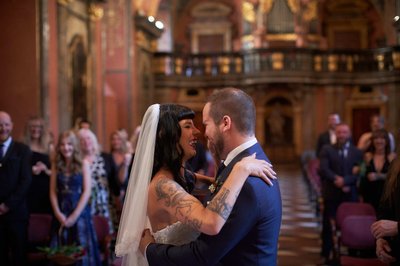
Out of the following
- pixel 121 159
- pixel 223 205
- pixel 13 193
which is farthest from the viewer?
pixel 121 159

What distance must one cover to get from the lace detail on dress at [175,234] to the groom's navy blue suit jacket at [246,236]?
18 cm

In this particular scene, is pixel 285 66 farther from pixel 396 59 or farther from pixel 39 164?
pixel 39 164

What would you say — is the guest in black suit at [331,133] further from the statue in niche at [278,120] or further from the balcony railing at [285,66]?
the statue in niche at [278,120]

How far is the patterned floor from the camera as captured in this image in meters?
8.16

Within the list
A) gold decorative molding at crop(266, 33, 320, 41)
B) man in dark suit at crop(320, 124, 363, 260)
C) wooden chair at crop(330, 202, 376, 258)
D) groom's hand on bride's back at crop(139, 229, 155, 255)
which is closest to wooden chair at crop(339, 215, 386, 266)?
wooden chair at crop(330, 202, 376, 258)

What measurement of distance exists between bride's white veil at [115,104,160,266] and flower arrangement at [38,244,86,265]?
2.35 metres

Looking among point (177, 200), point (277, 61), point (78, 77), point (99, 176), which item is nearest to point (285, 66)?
point (277, 61)

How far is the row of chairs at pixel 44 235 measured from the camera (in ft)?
20.1

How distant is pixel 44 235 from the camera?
20.8 ft

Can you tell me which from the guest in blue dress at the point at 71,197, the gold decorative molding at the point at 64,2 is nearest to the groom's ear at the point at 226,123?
the guest in blue dress at the point at 71,197

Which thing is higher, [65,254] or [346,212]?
[346,212]

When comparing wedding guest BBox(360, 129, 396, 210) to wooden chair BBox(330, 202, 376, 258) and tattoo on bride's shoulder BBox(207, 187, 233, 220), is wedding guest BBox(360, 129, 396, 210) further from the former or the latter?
tattoo on bride's shoulder BBox(207, 187, 233, 220)

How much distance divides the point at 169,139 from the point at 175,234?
1.54 ft

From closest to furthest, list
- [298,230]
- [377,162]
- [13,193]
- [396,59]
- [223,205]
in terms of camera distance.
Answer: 1. [223,205]
2. [13,193]
3. [377,162]
4. [298,230]
5. [396,59]
